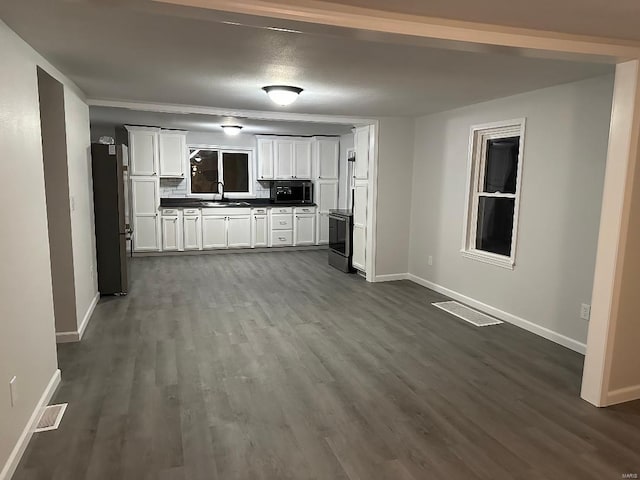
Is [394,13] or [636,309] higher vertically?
[394,13]

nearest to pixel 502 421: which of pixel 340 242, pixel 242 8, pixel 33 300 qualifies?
pixel 242 8

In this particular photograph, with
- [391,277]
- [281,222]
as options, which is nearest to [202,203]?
[281,222]

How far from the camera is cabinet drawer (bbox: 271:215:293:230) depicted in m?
8.34

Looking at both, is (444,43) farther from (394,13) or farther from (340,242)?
(340,242)

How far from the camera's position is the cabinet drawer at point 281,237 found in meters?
8.39

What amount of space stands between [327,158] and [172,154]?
2933mm

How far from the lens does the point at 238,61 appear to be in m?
3.05

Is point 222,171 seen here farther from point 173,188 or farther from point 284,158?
point 284,158

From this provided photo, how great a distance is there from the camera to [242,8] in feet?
5.85

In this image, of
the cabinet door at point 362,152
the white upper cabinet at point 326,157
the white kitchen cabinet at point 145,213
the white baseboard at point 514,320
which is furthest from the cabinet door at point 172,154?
the white baseboard at point 514,320

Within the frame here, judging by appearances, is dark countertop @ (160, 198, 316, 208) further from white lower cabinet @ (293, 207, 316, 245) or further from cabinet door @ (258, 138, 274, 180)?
cabinet door @ (258, 138, 274, 180)

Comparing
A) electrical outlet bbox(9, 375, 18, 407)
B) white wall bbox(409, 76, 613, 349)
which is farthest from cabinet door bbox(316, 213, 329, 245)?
electrical outlet bbox(9, 375, 18, 407)

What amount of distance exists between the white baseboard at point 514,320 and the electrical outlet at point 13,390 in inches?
153

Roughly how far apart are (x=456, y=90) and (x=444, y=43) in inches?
77.9
